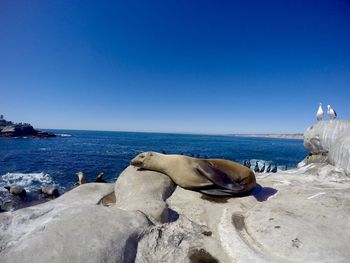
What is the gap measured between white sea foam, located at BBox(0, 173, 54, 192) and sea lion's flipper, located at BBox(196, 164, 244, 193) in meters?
13.6

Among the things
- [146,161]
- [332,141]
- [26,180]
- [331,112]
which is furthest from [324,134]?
[26,180]

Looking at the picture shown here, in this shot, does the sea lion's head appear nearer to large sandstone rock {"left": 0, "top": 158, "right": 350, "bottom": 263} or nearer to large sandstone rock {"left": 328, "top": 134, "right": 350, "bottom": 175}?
large sandstone rock {"left": 0, "top": 158, "right": 350, "bottom": 263}

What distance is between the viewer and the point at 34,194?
13898mm

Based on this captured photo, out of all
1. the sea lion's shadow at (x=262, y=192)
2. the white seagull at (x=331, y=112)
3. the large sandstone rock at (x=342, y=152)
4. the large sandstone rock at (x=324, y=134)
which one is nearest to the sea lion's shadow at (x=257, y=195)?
the sea lion's shadow at (x=262, y=192)

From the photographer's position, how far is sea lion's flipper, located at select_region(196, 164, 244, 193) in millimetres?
5734

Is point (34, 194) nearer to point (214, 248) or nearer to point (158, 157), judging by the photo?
point (158, 157)

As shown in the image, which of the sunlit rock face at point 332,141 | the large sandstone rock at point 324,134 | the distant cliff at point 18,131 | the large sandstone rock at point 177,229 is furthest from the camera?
the distant cliff at point 18,131

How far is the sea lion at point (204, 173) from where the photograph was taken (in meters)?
5.76

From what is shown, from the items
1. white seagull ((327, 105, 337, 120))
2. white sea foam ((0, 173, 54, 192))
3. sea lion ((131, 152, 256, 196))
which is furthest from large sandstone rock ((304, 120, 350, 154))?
white sea foam ((0, 173, 54, 192))

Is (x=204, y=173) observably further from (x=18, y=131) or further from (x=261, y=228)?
(x=18, y=131)

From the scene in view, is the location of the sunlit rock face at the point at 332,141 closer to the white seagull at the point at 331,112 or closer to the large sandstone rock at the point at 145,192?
the white seagull at the point at 331,112

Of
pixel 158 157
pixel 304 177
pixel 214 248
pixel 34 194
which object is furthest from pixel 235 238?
pixel 34 194

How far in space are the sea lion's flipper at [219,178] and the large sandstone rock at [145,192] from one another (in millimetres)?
933

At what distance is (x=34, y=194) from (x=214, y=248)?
14035 mm
